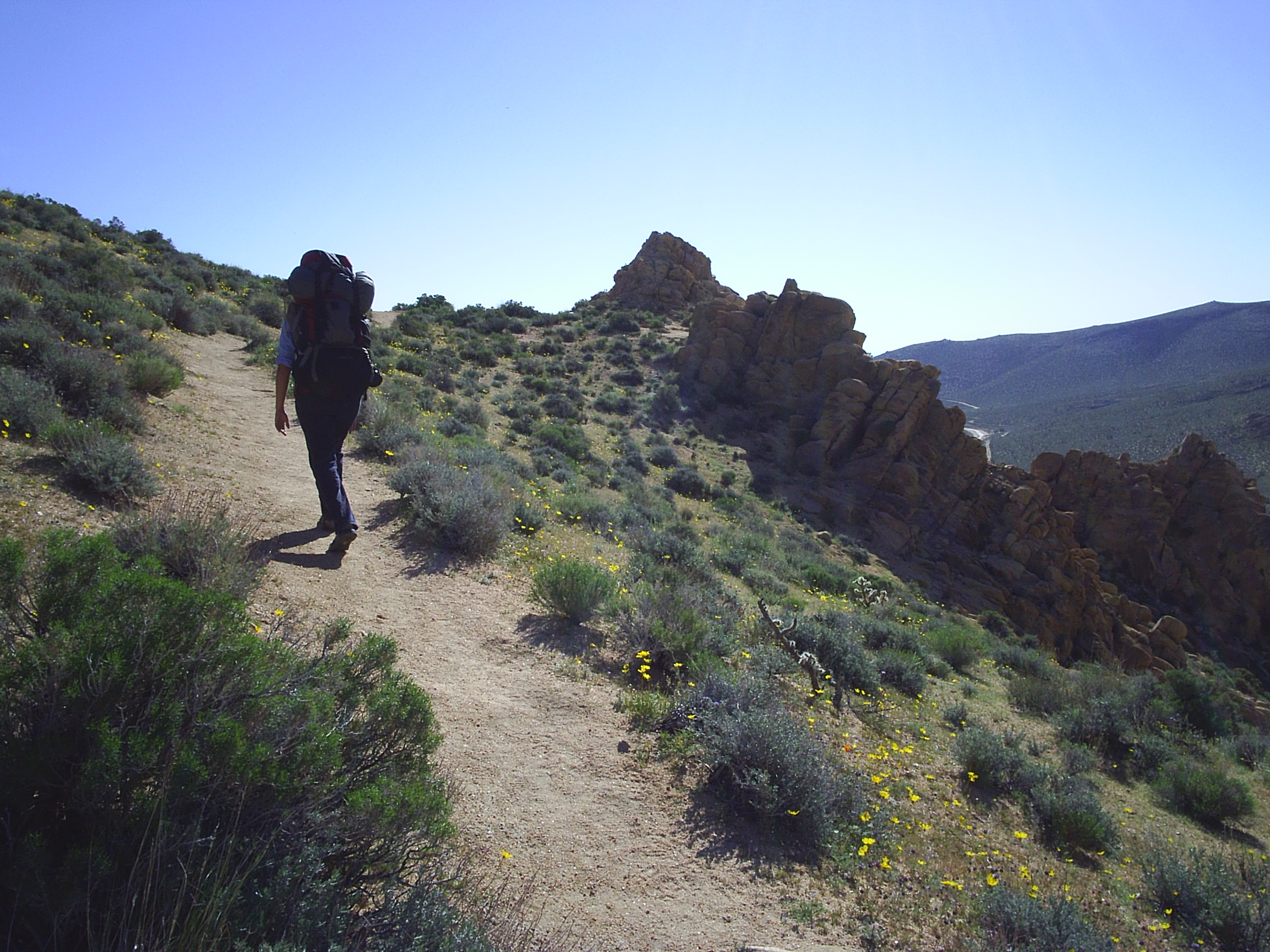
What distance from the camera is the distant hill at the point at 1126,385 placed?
44.2 m

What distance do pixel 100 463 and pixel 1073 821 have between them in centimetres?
811

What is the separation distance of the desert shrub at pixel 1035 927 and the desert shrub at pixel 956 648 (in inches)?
265

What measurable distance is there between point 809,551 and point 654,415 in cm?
962

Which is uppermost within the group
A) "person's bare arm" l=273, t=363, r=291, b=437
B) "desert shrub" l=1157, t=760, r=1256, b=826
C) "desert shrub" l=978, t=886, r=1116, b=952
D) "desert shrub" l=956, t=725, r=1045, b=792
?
"person's bare arm" l=273, t=363, r=291, b=437

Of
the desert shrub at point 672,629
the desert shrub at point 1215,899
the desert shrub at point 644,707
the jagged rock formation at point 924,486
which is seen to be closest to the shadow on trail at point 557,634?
the desert shrub at point 672,629

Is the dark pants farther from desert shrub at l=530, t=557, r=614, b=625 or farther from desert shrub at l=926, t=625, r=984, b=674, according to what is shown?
desert shrub at l=926, t=625, r=984, b=674

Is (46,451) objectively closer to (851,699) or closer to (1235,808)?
(851,699)

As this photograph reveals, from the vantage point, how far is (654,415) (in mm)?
24828

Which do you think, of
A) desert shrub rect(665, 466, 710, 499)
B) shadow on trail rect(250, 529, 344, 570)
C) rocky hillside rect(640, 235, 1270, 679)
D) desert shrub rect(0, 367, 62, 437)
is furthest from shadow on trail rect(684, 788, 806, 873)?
rocky hillside rect(640, 235, 1270, 679)

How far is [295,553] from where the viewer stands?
5355 mm

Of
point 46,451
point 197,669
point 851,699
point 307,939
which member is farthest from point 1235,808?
point 46,451

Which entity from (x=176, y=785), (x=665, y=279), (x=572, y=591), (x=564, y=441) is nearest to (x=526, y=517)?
(x=572, y=591)

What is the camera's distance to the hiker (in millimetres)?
4988

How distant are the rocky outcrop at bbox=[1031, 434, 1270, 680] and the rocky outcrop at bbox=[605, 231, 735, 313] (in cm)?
2217
